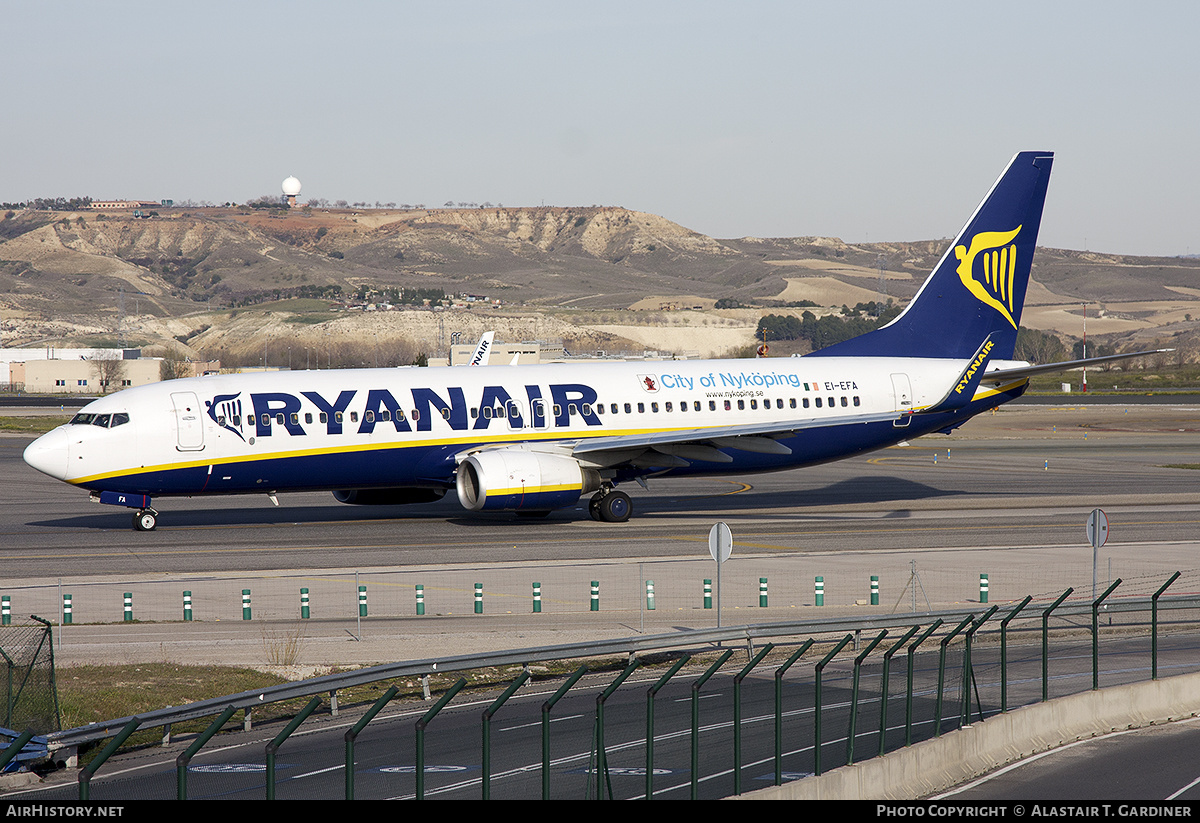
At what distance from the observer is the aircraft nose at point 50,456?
1417 inches

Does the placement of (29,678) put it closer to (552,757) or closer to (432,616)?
(552,757)

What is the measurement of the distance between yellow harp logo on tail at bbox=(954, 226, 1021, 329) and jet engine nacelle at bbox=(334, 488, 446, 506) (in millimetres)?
21027

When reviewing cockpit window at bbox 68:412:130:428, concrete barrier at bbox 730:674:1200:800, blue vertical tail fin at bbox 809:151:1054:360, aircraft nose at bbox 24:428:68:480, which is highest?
blue vertical tail fin at bbox 809:151:1054:360

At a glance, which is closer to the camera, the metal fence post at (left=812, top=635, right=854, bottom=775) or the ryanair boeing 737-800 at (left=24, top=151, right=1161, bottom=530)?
the metal fence post at (left=812, top=635, right=854, bottom=775)

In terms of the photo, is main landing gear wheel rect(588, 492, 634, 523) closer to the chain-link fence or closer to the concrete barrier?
the concrete barrier

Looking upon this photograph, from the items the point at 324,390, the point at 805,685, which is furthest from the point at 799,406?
the point at 805,685

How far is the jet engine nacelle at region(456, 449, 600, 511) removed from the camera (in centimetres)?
3766

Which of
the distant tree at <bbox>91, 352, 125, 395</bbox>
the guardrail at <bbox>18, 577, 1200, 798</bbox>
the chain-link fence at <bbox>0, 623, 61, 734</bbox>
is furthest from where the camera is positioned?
the distant tree at <bbox>91, 352, 125, 395</bbox>

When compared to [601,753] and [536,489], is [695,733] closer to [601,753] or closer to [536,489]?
[601,753]

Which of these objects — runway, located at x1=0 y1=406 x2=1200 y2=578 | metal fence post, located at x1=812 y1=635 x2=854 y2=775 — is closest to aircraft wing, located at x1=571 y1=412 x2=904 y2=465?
runway, located at x1=0 y1=406 x2=1200 y2=578

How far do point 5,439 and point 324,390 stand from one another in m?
48.9

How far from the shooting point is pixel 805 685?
15.4m

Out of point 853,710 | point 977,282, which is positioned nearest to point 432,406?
point 977,282

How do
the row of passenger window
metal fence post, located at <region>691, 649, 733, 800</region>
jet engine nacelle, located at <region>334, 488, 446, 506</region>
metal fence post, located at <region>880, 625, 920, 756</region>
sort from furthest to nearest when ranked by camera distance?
jet engine nacelle, located at <region>334, 488, 446, 506</region> < the row of passenger window < metal fence post, located at <region>880, 625, 920, 756</region> < metal fence post, located at <region>691, 649, 733, 800</region>
